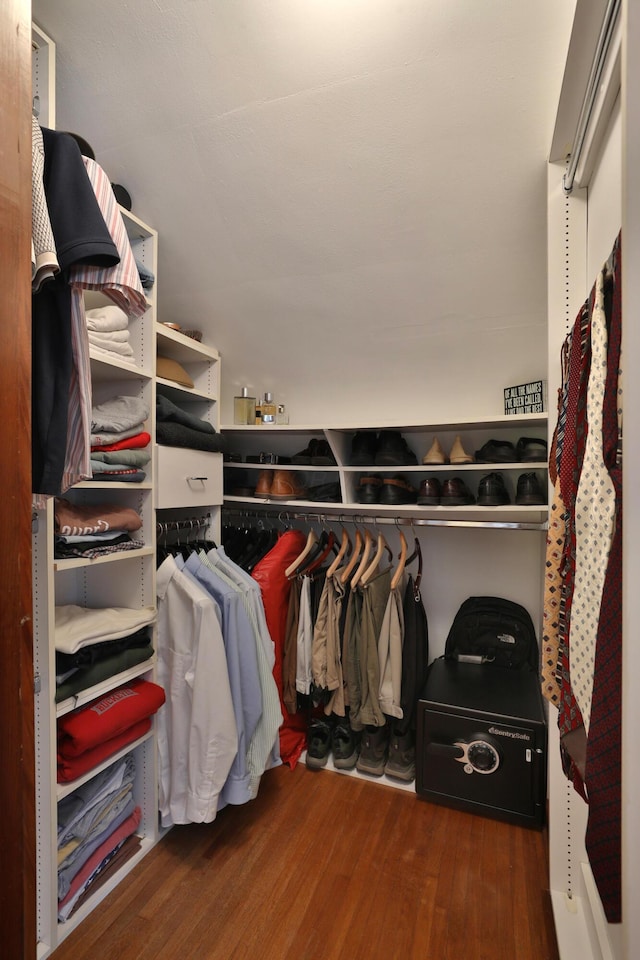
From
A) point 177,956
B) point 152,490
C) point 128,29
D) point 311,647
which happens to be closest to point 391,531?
point 311,647

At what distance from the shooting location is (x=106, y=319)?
1487mm

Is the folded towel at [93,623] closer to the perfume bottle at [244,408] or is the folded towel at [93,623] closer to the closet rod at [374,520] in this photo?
the closet rod at [374,520]

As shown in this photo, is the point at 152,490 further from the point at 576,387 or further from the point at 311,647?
the point at 576,387

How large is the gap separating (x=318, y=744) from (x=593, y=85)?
7.80ft

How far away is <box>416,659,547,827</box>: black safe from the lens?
5.62ft

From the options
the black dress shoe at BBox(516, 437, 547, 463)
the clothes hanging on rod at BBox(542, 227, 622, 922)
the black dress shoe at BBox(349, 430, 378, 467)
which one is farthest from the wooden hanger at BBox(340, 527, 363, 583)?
the clothes hanging on rod at BBox(542, 227, 622, 922)

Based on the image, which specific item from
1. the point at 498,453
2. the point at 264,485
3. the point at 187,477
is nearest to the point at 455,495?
the point at 498,453

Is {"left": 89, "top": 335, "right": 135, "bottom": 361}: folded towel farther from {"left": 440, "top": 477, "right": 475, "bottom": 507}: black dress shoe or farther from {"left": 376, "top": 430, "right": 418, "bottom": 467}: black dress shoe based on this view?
{"left": 440, "top": 477, "right": 475, "bottom": 507}: black dress shoe

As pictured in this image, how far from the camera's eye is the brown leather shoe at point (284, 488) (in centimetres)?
221

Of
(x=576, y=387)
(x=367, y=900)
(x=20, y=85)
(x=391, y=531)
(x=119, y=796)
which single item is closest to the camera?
(x=20, y=85)

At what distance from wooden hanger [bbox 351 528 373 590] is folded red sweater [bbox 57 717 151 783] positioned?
3.06 ft

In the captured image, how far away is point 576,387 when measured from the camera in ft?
2.87

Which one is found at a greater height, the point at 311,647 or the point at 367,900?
the point at 311,647

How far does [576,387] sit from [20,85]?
94 centimetres
